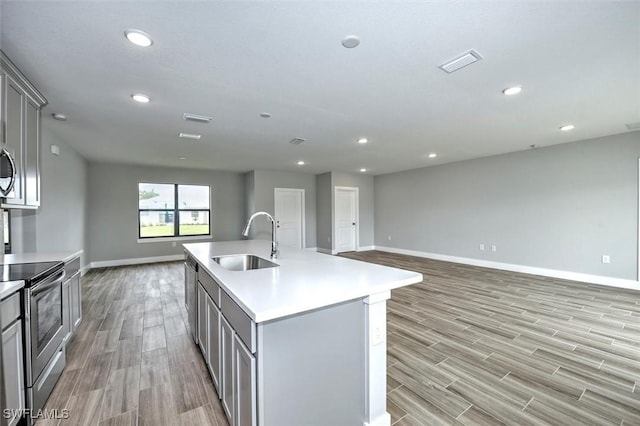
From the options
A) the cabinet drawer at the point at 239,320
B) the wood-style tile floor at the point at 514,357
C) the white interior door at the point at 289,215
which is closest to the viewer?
the cabinet drawer at the point at 239,320

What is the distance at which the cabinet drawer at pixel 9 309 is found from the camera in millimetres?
1408

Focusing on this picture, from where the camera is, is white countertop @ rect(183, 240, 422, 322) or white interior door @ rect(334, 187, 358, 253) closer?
white countertop @ rect(183, 240, 422, 322)

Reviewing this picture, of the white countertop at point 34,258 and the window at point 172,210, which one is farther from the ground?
the window at point 172,210

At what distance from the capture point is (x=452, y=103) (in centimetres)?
299

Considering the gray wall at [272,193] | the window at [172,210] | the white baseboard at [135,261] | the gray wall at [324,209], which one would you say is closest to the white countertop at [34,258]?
the white baseboard at [135,261]

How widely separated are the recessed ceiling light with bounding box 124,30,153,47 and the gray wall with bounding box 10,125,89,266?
274 cm

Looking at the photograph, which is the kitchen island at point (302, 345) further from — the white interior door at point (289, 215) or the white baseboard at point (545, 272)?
the white interior door at point (289, 215)

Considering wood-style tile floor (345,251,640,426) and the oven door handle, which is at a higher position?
the oven door handle

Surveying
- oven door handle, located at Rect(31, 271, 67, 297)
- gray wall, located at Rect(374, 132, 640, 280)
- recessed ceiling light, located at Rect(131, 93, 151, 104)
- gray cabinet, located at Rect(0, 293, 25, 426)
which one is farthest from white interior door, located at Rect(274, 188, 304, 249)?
gray cabinet, located at Rect(0, 293, 25, 426)

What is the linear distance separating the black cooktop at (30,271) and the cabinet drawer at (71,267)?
279 millimetres

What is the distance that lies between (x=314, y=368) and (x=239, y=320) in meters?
0.45

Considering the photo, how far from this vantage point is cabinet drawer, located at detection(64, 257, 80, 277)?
2437 millimetres

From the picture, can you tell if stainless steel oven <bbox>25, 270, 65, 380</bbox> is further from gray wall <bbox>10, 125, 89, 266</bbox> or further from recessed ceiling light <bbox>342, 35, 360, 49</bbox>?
recessed ceiling light <bbox>342, 35, 360, 49</bbox>

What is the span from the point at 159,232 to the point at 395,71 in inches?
278
